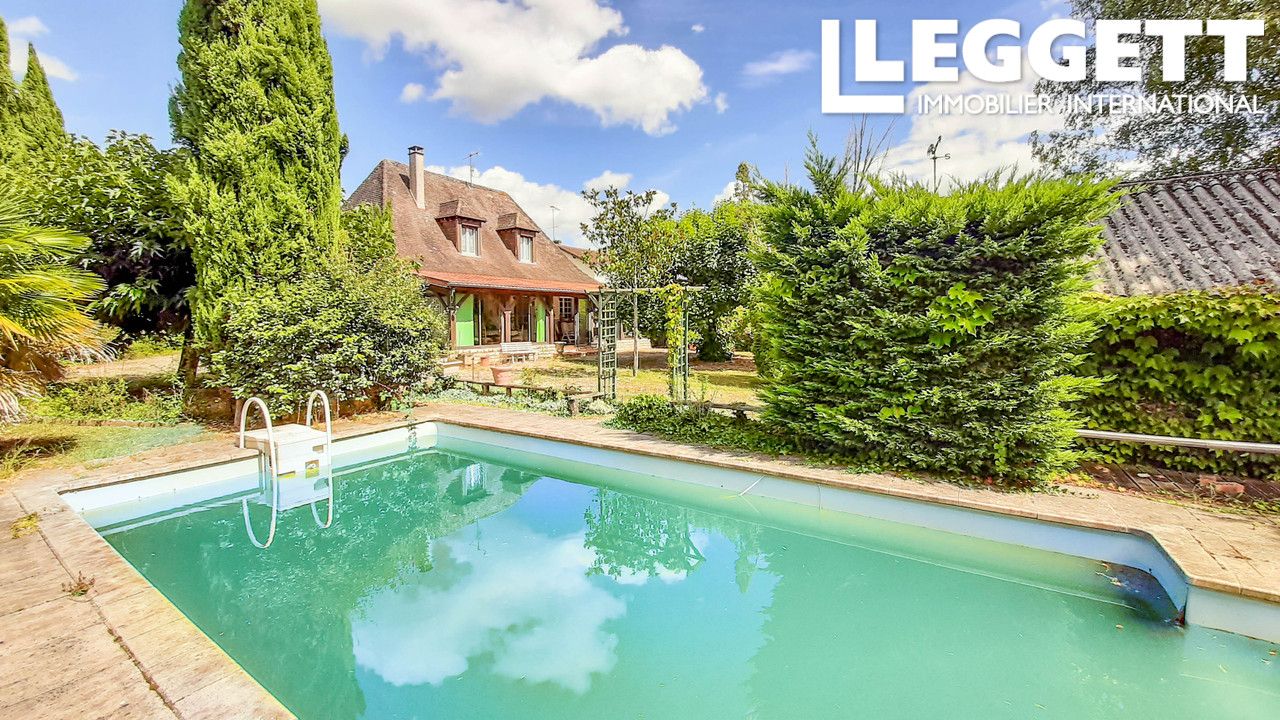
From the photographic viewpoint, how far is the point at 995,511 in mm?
5230

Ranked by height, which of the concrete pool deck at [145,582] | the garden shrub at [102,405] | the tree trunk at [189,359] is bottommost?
the concrete pool deck at [145,582]

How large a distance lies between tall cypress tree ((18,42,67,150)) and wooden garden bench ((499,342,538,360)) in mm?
12446

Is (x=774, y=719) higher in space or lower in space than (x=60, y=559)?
lower

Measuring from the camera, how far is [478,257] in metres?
21.2

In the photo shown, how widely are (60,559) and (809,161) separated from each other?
8206 mm

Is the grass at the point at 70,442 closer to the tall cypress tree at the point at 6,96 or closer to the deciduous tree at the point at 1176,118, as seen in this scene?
the tall cypress tree at the point at 6,96

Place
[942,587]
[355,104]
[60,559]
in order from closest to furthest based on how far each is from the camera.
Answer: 1. [60,559]
2. [942,587]
3. [355,104]

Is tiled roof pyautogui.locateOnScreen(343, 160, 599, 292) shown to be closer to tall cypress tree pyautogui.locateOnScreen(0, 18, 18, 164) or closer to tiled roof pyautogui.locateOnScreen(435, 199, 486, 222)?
tiled roof pyautogui.locateOnScreen(435, 199, 486, 222)

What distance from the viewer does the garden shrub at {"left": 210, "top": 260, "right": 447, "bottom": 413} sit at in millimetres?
8344

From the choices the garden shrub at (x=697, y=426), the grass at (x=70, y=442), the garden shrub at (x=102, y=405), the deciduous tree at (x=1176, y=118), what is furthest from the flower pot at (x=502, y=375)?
the deciduous tree at (x=1176, y=118)

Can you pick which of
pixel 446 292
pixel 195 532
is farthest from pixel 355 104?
pixel 195 532

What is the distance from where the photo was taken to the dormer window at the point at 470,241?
68.1 ft

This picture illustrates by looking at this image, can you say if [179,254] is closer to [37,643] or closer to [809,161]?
[37,643]

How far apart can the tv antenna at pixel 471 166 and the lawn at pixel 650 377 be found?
10572mm
